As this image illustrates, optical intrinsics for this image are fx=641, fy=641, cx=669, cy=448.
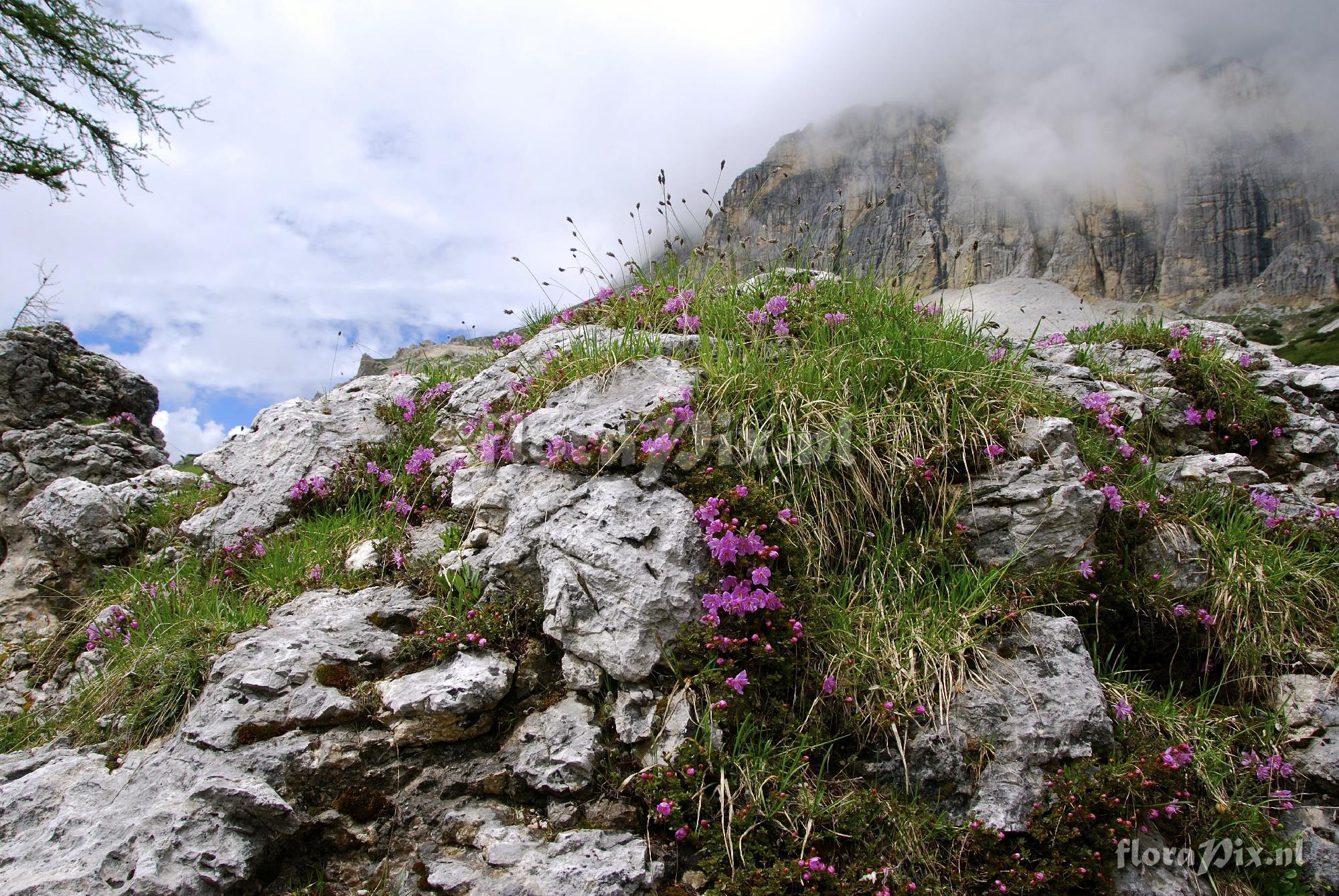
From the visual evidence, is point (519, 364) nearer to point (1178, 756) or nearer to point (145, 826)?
point (145, 826)

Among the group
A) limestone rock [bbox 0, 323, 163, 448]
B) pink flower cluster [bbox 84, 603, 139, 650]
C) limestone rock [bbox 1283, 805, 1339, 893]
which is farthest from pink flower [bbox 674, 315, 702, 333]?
limestone rock [bbox 0, 323, 163, 448]

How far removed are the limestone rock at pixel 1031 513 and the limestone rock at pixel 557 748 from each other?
2812mm

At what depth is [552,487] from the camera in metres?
4.32

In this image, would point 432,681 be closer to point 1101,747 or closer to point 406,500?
point 406,500

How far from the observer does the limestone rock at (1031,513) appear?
4277mm

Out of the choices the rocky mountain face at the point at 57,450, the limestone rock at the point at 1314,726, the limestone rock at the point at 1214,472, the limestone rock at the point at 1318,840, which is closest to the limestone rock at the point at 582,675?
the limestone rock at the point at 1318,840

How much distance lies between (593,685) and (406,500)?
2.90 m

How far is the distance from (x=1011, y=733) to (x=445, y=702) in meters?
3.01

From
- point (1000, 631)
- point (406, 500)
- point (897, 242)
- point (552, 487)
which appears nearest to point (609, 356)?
point (552, 487)

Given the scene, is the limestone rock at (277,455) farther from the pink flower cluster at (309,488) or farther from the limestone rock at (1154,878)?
the limestone rock at (1154,878)

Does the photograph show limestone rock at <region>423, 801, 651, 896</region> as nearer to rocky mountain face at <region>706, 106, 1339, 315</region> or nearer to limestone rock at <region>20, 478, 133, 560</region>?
limestone rock at <region>20, 478, 133, 560</region>

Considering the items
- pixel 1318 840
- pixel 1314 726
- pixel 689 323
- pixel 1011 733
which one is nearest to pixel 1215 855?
pixel 1318 840

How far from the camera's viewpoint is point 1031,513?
434 centimetres

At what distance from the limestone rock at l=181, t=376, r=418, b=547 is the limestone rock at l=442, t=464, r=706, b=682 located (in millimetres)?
2366
